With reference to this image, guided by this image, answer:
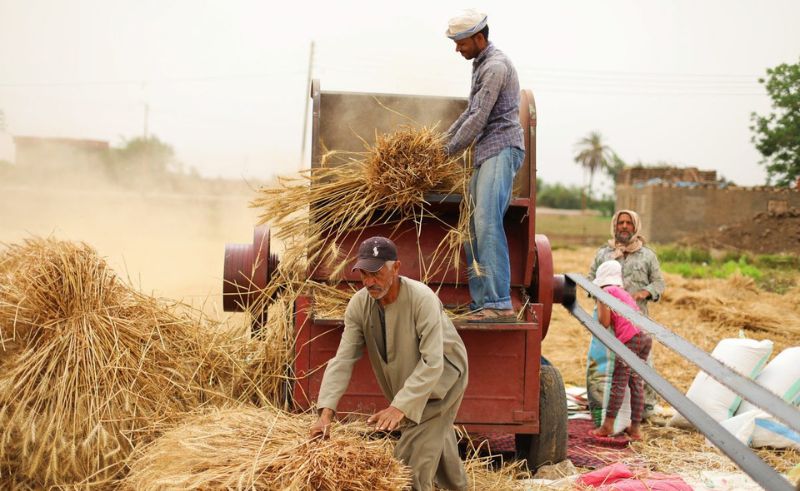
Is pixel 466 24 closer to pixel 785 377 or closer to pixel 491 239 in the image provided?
pixel 491 239

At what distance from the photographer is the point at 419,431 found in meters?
4.02

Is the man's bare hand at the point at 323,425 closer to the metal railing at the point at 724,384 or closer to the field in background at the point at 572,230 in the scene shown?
the metal railing at the point at 724,384

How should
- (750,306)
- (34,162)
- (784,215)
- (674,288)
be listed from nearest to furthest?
(750,306) < (674,288) < (34,162) < (784,215)

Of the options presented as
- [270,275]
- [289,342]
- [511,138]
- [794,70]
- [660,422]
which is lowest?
[660,422]

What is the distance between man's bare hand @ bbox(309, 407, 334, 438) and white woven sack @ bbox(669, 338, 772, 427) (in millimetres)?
3596

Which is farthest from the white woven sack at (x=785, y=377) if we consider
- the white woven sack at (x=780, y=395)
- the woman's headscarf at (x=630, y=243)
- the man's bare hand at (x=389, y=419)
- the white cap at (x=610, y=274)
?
the man's bare hand at (x=389, y=419)

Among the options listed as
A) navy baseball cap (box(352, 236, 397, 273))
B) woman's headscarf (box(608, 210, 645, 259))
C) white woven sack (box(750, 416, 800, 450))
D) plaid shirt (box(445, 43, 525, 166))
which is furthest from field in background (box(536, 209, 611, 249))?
navy baseball cap (box(352, 236, 397, 273))

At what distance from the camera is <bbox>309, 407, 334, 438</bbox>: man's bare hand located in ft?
11.7

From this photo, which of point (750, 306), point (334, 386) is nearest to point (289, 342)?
point (334, 386)

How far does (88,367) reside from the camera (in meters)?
4.67

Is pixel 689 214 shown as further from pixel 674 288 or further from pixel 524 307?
pixel 524 307

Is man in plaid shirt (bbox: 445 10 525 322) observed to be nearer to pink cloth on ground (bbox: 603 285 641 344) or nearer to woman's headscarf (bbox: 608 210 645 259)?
pink cloth on ground (bbox: 603 285 641 344)

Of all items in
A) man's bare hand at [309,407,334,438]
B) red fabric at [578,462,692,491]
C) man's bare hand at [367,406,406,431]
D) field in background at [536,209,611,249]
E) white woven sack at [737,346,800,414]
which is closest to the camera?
man's bare hand at [309,407,334,438]

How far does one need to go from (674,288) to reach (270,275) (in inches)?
453
